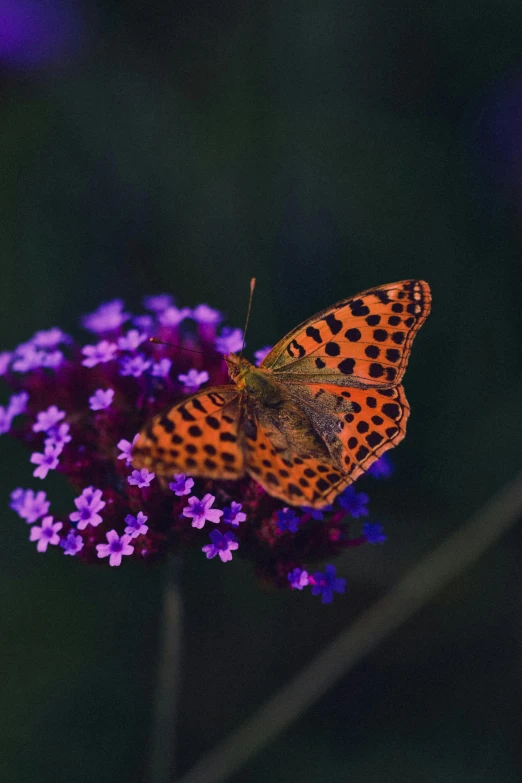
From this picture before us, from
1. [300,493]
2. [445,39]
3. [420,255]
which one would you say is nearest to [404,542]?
[420,255]

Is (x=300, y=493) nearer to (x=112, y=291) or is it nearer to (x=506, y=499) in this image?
(x=506, y=499)

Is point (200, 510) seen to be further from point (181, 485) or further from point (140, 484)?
point (140, 484)

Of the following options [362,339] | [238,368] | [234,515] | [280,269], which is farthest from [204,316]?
[280,269]

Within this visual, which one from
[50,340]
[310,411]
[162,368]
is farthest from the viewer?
[50,340]

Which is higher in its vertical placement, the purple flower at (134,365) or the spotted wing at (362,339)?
the purple flower at (134,365)

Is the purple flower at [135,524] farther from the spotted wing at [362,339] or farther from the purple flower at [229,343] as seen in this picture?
the purple flower at [229,343]

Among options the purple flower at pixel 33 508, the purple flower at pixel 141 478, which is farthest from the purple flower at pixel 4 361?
the purple flower at pixel 141 478

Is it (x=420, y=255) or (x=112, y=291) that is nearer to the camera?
(x=420, y=255)
